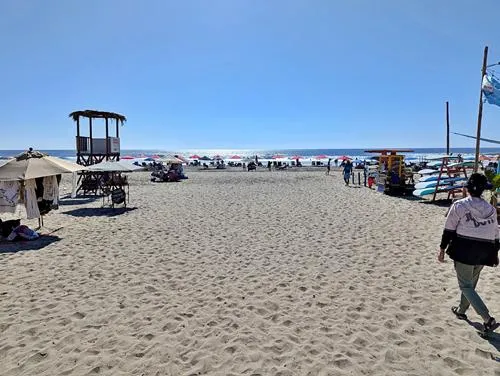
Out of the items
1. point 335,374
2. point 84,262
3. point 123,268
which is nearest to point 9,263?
point 84,262

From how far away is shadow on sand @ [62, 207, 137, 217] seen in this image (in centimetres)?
1209

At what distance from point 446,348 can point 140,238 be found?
697 cm

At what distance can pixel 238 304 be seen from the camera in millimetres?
4730

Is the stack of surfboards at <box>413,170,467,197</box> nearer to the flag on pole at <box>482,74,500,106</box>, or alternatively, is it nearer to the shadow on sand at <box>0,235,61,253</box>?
the flag on pole at <box>482,74,500,106</box>

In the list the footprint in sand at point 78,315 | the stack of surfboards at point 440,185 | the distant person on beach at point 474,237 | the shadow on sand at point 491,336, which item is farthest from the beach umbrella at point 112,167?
the shadow on sand at point 491,336

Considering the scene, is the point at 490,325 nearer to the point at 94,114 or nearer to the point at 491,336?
the point at 491,336

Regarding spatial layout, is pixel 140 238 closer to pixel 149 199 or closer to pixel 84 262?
pixel 84 262

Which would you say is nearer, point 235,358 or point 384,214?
point 235,358

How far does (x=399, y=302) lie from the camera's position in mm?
4707

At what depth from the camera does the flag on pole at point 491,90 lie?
8.97 meters

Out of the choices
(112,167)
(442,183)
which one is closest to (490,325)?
(442,183)

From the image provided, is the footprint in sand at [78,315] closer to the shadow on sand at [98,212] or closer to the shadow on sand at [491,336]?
the shadow on sand at [491,336]

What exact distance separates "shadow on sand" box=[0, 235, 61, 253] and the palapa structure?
1170 cm

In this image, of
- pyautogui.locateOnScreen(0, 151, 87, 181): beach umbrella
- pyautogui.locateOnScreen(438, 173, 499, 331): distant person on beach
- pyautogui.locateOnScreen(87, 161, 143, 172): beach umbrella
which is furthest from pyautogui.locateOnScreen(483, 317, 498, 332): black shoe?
pyautogui.locateOnScreen(87, 161, 143, 172): beach umbrella
